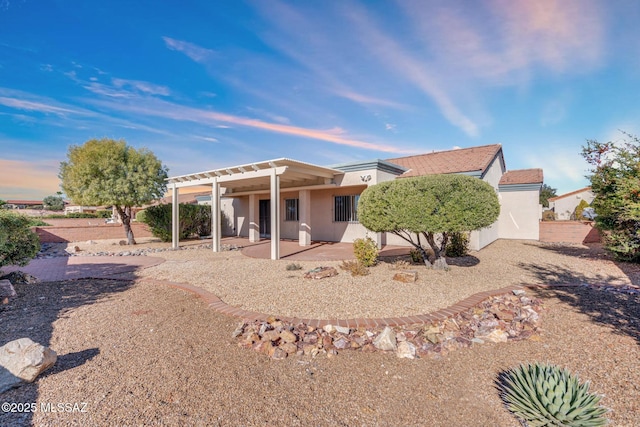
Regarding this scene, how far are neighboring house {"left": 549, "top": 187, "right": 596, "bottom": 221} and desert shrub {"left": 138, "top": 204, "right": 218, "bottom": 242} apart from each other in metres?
31.6

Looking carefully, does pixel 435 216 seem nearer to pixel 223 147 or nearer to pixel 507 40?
pixel 507 40

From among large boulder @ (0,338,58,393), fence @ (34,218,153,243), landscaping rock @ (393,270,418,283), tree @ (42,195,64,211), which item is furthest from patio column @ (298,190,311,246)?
tree @ (42,195,64,211)

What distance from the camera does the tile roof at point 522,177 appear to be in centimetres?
1637

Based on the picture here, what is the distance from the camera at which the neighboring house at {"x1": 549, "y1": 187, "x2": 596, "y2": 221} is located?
2770 centimetres

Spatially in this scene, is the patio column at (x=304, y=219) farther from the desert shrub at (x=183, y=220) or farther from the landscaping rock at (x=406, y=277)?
the desert shrub at (x=183, y=220)

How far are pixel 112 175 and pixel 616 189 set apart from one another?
21062 mm

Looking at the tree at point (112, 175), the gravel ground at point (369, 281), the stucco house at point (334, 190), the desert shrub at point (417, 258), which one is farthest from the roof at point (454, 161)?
the tree at point (112, 175)

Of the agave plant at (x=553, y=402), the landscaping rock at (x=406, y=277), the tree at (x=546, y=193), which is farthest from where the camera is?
the tree at (x=546, y=193)

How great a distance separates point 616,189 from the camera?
9.54 m

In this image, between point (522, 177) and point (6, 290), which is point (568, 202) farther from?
point (6, 290)

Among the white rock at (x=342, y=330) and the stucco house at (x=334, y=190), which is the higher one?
the stucco house at (x=334, y=190)

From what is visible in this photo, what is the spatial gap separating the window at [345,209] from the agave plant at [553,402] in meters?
11.8


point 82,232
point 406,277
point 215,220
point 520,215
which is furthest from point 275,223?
point 82,232

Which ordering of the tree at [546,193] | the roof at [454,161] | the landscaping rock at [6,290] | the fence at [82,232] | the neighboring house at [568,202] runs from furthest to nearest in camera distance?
the tree at [546,193] → the neighboring house at [568,202] → the fence at [82,232] → the roof at [454,161] → the landscaping rock at [6,290]
